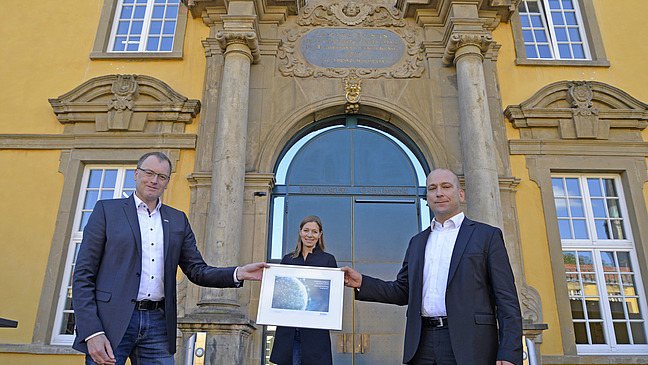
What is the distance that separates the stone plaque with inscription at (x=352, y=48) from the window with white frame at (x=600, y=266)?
3.18 meters

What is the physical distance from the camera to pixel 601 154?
297 inches

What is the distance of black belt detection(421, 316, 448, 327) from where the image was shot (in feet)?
9.53

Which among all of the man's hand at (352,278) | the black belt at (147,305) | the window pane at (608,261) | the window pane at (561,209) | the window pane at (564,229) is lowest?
the black belt at (147,305)

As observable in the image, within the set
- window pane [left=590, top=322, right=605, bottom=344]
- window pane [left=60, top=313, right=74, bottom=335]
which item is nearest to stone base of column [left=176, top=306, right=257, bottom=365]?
window pane [left=60, top=313, right=74, bottom=335]

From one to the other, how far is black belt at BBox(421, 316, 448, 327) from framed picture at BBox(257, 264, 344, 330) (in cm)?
53

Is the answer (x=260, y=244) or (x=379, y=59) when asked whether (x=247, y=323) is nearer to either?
(x=260, y=244)

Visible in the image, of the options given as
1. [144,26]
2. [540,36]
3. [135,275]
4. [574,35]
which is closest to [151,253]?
[135,275]

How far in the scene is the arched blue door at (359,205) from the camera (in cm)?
691

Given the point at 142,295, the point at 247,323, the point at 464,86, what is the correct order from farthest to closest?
the point at 464,86 < the point at 247,323 < the point at 142,295

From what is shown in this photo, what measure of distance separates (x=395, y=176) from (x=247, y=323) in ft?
10.3

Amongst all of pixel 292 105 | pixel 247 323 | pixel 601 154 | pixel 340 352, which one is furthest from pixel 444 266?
pixel 601 154

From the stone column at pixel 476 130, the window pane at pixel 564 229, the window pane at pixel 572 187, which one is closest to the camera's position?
the stone column at pixel 476 130

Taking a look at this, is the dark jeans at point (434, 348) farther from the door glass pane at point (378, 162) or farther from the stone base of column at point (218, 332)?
the door glass pane at point (378, 162)

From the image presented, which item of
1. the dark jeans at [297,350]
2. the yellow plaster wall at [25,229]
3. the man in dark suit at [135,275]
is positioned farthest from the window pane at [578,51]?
the yellow plaster wall at [25,229]
